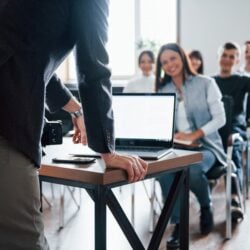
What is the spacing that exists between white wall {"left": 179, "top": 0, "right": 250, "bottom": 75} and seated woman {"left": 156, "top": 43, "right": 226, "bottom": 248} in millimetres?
3073

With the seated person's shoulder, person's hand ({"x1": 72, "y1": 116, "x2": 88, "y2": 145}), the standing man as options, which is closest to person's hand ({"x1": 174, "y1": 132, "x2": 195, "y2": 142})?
the seated person's shoulder

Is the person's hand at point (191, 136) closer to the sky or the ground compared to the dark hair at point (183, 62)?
closer to the ground

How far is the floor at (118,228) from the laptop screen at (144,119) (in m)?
0.94

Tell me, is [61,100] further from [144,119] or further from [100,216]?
[144,119]

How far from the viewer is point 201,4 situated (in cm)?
597

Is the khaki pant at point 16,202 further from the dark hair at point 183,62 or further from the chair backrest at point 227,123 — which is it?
the chair backrest at point 227,123

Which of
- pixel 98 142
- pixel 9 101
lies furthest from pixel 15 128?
pixel 98 142

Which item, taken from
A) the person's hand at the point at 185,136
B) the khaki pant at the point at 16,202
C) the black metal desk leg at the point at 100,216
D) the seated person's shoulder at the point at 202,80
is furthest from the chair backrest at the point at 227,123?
the khaki pant at the point at 16,202

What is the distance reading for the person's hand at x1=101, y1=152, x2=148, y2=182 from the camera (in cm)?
120

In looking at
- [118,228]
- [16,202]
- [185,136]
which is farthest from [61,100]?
[118,228]

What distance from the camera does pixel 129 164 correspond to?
1230 mm

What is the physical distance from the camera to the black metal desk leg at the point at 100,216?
4.01ft

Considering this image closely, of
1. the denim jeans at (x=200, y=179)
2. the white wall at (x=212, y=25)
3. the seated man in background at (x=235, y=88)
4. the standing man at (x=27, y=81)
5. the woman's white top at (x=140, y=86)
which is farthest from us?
the white wall at (x=212, y=25)

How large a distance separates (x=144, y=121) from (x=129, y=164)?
2.07 feet
